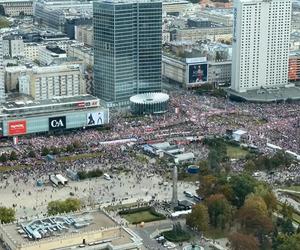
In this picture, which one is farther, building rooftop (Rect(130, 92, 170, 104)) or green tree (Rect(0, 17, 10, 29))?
green tree (Rect(0, 17, 10, 29))

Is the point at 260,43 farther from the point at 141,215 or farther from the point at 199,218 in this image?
the point at 199,218

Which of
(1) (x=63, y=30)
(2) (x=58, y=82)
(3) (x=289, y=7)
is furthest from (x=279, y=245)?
(1) (x=63, y=30)

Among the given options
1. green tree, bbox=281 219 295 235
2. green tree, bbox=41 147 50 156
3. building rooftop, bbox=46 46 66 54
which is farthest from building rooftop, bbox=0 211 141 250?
building rooftop, bbox=46 46 66 54

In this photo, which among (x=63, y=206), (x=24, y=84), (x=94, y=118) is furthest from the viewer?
(x=24, y=84)

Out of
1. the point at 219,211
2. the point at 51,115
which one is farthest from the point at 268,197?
the point at 51,115

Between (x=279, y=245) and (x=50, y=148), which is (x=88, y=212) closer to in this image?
(x=279, y=245)

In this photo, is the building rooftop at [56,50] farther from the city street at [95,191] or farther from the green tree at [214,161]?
the green tree at [214,161]

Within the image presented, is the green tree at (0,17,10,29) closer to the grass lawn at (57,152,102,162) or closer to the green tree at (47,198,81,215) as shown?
the grass lawn at (57,152,102,162)
